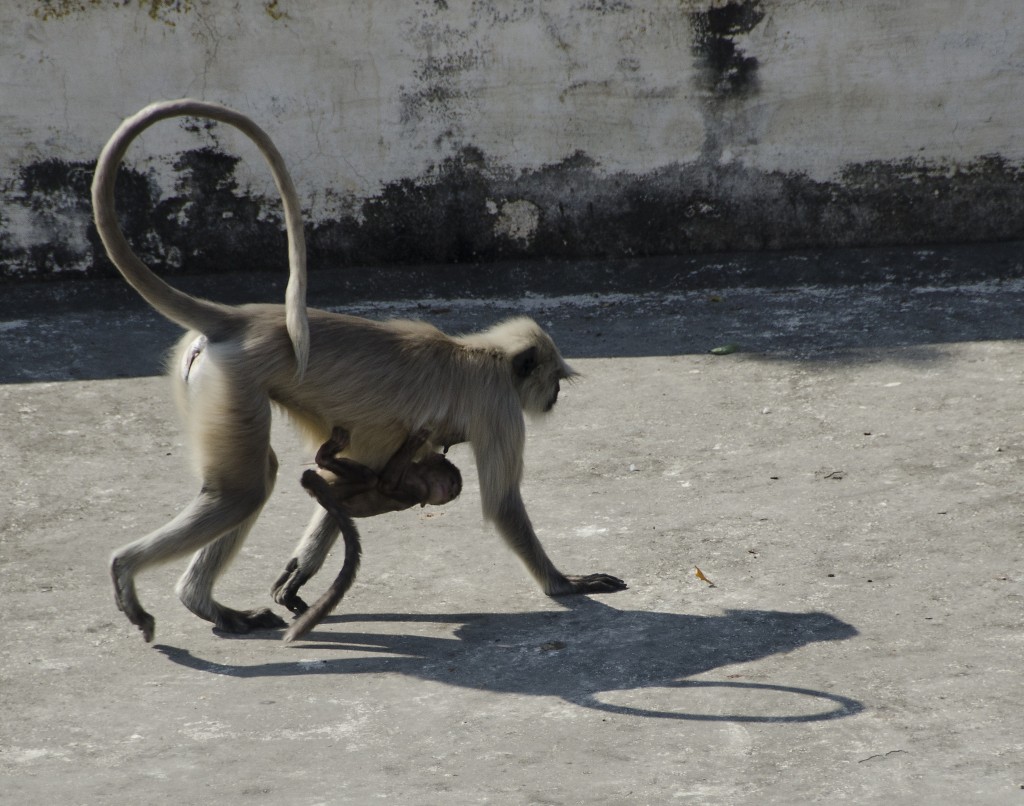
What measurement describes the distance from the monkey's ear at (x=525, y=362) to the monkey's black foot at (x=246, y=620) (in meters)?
1.09

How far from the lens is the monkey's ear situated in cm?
429

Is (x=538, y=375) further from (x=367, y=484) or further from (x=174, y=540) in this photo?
(x=174, y=540)

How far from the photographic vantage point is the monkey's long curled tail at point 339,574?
393 cm

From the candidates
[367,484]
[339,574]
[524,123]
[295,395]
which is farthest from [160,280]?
[524,123]

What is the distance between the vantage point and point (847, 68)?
24.3 ft

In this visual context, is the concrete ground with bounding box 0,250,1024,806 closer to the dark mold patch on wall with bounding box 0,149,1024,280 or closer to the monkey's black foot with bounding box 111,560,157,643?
the monkey's black foot with bounding box 111,560,157,643

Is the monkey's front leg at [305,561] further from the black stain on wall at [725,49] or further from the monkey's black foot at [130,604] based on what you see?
the black stain on wall at [725,49]

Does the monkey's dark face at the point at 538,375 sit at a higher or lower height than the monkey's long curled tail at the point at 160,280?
lower

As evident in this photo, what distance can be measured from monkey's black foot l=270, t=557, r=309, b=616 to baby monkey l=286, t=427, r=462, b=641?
0.04 metres

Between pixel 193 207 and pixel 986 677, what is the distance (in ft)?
17.6

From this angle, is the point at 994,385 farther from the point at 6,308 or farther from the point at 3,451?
the point at 6,308

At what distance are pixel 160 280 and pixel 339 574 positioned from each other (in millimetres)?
993

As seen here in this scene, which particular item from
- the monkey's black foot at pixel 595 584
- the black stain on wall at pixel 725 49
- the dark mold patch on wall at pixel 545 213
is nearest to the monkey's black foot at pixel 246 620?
the monkey's black foot at pixel 595 584

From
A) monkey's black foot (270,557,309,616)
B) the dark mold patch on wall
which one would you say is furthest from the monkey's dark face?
the dark mold patch on wall
